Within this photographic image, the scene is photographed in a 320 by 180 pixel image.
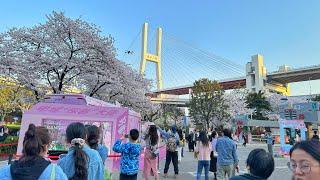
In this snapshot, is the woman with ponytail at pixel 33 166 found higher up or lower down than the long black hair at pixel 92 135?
lower down

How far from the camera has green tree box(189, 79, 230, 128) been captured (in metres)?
45.5

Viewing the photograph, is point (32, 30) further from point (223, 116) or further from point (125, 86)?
point (223, 116)

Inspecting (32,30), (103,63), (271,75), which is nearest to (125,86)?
(103,63)

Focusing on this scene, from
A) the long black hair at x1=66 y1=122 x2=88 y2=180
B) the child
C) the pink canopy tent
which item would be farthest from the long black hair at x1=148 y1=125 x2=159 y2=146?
the long black hair at x1=66 y1=122 x2=88 y2=180

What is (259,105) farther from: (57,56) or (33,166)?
(33,166)

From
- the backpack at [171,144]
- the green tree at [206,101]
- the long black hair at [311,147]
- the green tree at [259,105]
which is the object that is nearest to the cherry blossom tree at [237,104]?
the green tree at [259,105]

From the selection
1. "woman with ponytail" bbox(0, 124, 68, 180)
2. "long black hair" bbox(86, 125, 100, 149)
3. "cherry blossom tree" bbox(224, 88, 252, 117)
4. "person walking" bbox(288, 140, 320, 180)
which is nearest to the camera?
"person walking" bbox(288, 140, 320, 180)

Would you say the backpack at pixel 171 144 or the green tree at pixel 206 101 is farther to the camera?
the green tree at pixel 206 101

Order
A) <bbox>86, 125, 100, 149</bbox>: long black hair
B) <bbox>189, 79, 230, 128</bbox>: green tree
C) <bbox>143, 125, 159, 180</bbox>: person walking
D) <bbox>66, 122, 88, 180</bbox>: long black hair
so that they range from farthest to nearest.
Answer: <bbox>189, 79, 230, 128</bbox>: green tree < <bbox>143, 125, 159, 180</bbox>: person walking < <bbox>86, 125, 100, 149</bbox>: long black hair < <bbox>66, 122, 88, 180</bbox>: long black hair

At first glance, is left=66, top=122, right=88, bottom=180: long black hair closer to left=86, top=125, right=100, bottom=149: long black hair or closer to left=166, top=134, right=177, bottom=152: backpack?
left=86, top=125, right=100, bottom=149: long black hair

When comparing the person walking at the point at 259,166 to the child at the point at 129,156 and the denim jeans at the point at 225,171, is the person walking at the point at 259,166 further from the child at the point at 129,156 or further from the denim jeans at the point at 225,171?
the denim jeans at the point at 225,171

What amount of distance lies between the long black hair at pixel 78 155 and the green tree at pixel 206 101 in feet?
138

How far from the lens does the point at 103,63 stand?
67.5 ft

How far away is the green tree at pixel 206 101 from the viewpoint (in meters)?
45.5
